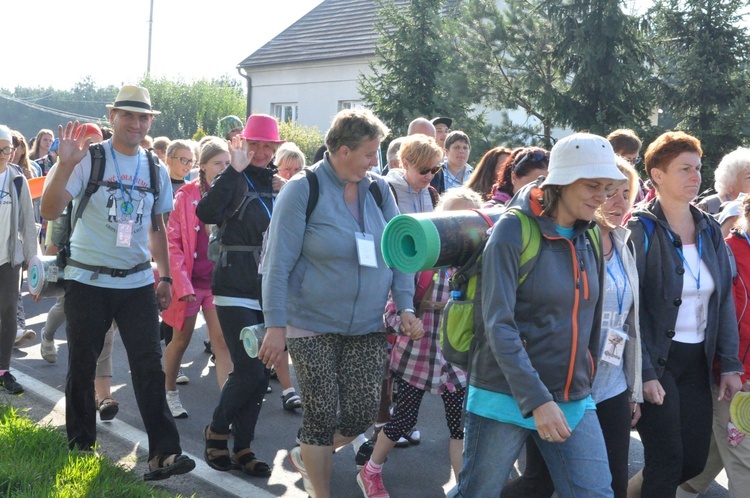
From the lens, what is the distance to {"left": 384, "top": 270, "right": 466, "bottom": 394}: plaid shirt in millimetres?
5277

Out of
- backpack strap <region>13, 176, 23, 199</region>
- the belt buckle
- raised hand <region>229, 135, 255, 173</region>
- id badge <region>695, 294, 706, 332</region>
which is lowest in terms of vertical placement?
the belt buckle

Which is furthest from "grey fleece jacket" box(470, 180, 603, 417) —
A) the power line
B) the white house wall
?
the power line

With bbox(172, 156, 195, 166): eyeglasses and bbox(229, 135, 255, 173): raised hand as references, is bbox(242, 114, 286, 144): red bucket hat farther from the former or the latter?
bbox(172, 156, 195, 166): eyeglasses

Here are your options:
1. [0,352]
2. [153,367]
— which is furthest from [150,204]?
[0,352]

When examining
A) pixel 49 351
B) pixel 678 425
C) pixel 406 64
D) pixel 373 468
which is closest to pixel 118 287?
pixel 373 468

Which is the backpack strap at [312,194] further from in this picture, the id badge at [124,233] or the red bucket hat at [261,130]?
the id badge at [124,233]

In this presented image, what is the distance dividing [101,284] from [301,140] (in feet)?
65.7

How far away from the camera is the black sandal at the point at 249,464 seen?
5.51 meters

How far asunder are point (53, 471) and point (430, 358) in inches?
85.4

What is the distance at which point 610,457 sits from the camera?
4016 millimetres

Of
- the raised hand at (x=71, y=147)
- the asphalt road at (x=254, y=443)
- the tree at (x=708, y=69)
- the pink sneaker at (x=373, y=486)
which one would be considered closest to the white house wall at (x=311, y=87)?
the tree at (x=708, y=69)

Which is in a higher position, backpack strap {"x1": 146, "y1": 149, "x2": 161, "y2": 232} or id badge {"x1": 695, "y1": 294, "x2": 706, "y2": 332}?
backpack strap {"x1": 146, "y1": 149, "x2": 161, "y2": 232}

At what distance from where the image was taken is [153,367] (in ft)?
17.3

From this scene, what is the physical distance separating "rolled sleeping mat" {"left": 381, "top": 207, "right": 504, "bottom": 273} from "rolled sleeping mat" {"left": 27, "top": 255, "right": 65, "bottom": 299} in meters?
2.67
